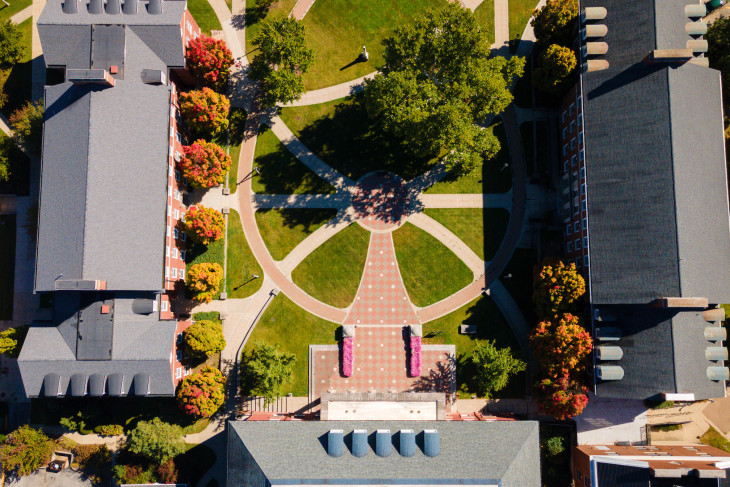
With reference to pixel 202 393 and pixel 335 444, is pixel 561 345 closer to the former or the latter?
pixel 335 444

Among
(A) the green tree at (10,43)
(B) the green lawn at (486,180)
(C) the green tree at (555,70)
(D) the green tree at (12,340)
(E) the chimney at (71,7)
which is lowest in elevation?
(D) the green tree at (12,340)

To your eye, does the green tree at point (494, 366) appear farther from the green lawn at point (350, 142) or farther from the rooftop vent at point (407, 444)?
the green lawn at point (350, 142)

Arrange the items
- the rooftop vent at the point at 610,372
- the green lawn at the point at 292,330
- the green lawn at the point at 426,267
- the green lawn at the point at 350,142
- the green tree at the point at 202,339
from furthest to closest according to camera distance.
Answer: the green lawn at the point at 350,142 → the green lawn at the point at 426,267 → the green lawn at the point at 292,330 → the green tree at the point at 202,339 → the rooftop vent at the point at 610,372

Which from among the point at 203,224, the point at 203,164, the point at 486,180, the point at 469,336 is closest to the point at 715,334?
the point at 469,336

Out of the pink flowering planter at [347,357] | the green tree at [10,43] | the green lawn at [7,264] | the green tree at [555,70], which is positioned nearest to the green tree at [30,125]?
the green tree at [10,43]

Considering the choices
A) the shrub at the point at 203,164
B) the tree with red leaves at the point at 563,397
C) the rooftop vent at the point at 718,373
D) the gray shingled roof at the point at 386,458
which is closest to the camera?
the gray shingled roof at the point at 386,458

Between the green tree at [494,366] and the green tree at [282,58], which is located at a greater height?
the green tree at [282,58]

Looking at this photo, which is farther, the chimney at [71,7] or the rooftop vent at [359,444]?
the chimney at [71,7]

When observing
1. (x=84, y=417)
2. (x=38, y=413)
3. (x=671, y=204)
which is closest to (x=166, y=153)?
(x=84, y=417)
